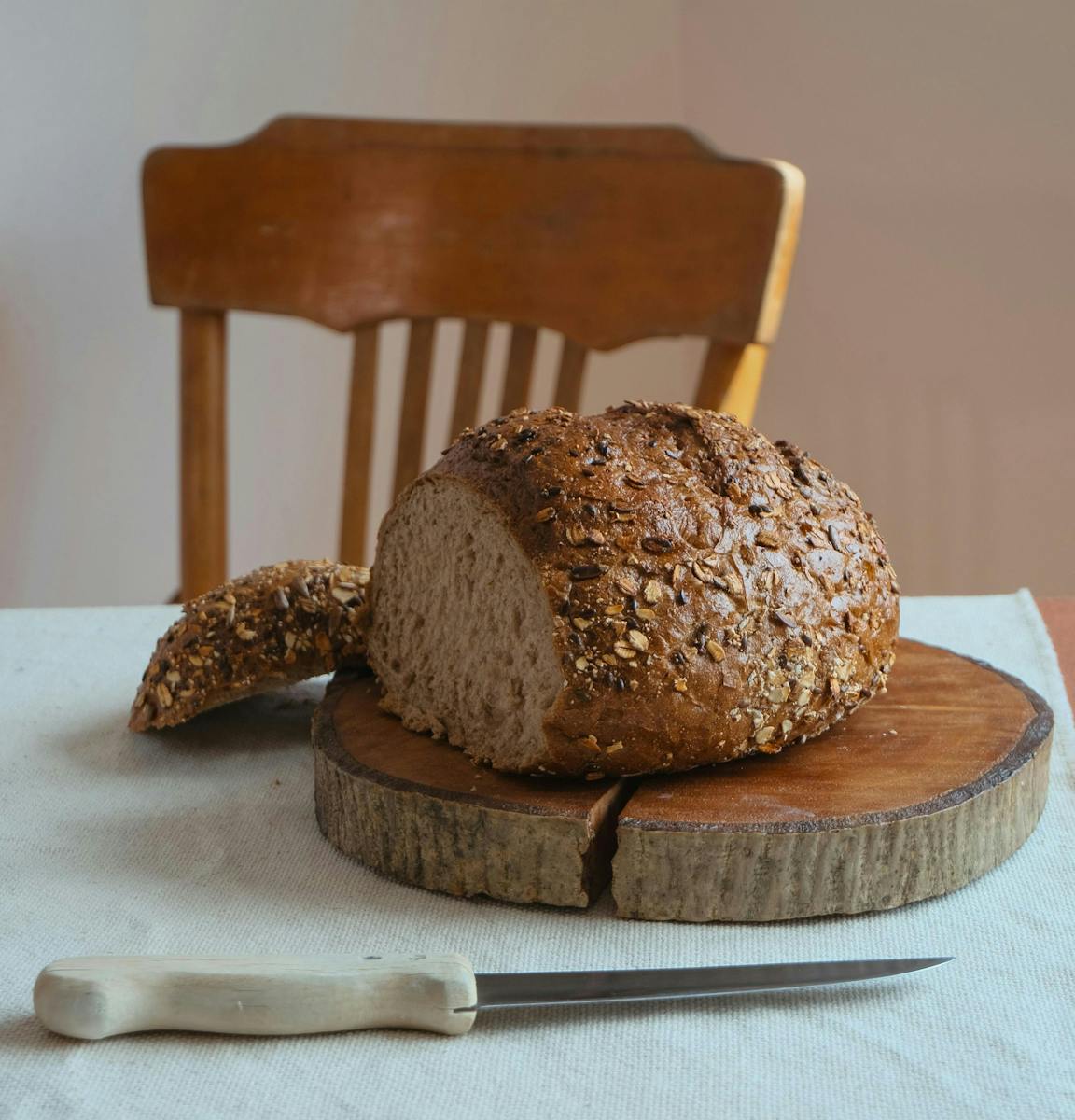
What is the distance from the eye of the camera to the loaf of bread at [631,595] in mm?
948

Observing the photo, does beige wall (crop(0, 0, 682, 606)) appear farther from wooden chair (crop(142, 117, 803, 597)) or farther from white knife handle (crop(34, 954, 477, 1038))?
white knife handle (crop(34, 954, 477, 1038))

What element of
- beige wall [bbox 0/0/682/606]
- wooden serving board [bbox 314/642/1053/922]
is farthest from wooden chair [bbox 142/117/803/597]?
wooden serving board [bbox 314/642/1053/922]

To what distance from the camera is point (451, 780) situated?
982 mm

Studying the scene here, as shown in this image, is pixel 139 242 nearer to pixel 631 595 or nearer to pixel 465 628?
pixel 465 628

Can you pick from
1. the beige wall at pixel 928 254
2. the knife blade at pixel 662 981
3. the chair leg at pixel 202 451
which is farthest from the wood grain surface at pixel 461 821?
the beige wall at pixel 928 254

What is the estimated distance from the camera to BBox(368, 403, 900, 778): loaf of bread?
948mm

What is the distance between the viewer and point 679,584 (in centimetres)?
97

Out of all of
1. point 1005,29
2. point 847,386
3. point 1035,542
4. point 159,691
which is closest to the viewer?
point 159,691

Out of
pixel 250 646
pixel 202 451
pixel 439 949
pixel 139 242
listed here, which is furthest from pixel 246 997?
pixel 139 242

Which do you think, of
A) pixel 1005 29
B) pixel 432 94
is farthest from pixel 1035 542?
pixel 432 94

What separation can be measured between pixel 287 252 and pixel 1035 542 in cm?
166

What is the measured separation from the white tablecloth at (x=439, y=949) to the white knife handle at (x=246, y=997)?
0.01 meters

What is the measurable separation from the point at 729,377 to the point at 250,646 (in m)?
0.87

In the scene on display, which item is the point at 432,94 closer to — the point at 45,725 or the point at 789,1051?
the point at 45,725
